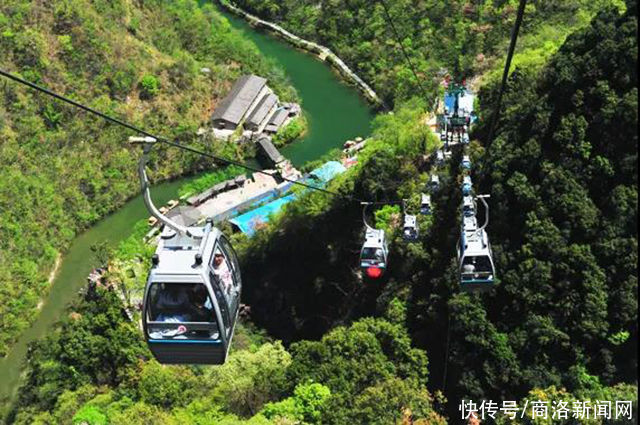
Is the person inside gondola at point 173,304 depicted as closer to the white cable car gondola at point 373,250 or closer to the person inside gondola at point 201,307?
the person inside gondola at point 201,307

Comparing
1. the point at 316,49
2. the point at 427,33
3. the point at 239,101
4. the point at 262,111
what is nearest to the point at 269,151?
the point at 262,111

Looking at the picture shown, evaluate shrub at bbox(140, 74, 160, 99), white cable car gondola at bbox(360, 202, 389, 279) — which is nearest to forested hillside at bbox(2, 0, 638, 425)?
white cable car gondola at bbox(360, 202, 389, 279)

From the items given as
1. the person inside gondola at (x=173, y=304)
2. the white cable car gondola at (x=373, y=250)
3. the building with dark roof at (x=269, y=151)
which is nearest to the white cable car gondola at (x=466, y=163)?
the white cable car gondola at (x=373, y=250)

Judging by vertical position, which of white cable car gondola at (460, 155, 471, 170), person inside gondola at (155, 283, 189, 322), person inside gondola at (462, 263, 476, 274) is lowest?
person inside gondola at (155, 283, 189, 322)

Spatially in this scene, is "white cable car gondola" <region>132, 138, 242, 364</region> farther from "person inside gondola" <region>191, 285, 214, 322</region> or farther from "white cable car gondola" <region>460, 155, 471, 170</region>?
"white cable car gondola" <region>460, 155, 471, 170</region>

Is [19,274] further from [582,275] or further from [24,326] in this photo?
[582,275]

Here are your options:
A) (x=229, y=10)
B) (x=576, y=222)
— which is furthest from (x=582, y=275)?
(x=229, y=10)
